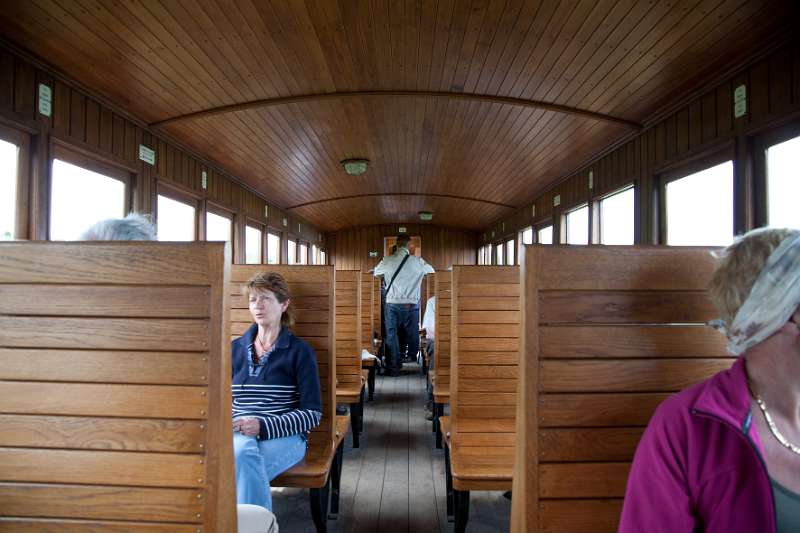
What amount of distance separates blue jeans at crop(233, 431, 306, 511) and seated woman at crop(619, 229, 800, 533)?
4.16 feet

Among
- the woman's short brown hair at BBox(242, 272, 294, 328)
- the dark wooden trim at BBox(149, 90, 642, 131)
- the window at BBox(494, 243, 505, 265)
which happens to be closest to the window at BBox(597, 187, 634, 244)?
the dark wooden trim at BBox(149, 90, 642, 131)

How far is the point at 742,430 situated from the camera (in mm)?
851

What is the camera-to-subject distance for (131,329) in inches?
44.1

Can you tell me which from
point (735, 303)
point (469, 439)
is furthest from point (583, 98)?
point (735, 303)

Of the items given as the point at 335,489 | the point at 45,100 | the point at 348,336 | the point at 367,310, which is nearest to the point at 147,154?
the point at 45,100

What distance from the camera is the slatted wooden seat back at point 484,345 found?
2.48 meters

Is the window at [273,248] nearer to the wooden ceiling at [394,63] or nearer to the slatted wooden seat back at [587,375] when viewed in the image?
the wooden ceiling at [394,63]

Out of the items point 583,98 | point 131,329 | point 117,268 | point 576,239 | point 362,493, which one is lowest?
point 362,493

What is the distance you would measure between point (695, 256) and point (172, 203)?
448 centimetres

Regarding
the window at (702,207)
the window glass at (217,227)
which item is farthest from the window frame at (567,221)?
the window glass at (217,227)

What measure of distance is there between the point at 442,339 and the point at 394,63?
2.00 meters

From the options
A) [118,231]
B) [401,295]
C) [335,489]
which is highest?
[118,231]

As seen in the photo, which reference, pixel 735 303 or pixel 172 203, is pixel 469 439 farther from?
pixel 172 203

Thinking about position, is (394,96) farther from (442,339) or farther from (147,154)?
(147,154)
